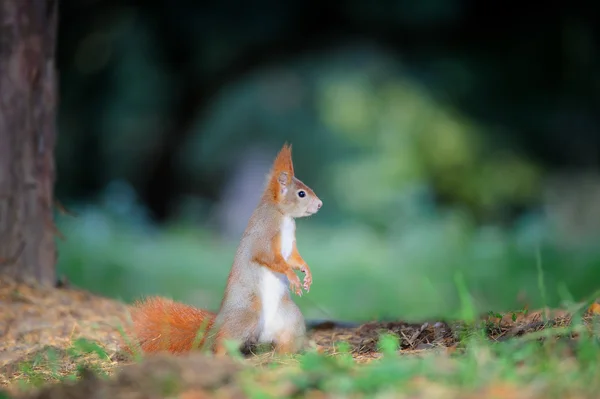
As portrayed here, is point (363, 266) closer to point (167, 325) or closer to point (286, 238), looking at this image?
point (286, 238)

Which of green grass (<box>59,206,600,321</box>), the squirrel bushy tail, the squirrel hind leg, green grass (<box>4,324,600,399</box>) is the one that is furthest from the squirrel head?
green grass (<box>59,206,600,321</box>)

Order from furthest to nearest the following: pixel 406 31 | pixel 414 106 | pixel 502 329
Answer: pixel 414 106 < pixel 406 31 < pixel 502 329

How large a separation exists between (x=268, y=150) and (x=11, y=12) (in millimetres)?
8893

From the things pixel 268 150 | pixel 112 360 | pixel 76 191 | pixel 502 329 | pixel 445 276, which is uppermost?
pixel 268 150

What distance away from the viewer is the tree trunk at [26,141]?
17.1 ft

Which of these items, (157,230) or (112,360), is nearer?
(112,360)

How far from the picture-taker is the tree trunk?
17.1 feet

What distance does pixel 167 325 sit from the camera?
12.6 feet

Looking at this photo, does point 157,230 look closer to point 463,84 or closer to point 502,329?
point 463,84

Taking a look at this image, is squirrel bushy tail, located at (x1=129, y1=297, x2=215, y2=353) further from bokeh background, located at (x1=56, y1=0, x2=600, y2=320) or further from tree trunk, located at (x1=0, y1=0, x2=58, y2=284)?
bokeh background, located at (x1=56, y1=0, x2=600, y2=320)

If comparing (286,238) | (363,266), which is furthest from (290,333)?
(363,266)

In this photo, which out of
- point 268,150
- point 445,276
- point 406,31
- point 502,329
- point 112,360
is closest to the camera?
point 502,329

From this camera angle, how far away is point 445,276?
8.16 metres

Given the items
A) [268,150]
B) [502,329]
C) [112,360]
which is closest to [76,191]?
[268,150]
